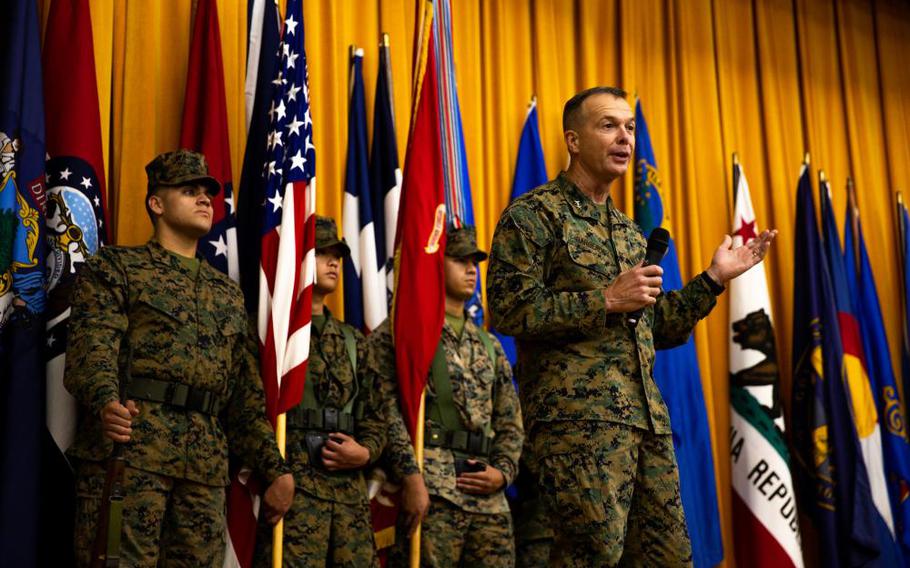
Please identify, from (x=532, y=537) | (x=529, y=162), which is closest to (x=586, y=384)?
(x=532, y=537)

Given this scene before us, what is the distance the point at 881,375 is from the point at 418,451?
3.56m

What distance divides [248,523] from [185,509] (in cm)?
41

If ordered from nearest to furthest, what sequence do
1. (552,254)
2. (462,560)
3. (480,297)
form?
(552,254) < (462,560) < (480,297)

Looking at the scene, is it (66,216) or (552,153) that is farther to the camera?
(552,153)

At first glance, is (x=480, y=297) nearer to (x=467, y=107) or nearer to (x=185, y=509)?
(x=467, y=107)

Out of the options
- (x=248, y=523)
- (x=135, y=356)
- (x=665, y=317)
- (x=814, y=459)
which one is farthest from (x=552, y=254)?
(x=814, y=459)

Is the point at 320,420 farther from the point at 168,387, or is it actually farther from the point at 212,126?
the point at 212,126

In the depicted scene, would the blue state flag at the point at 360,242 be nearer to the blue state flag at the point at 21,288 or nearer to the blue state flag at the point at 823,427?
the blue state flag at the point at 21,288

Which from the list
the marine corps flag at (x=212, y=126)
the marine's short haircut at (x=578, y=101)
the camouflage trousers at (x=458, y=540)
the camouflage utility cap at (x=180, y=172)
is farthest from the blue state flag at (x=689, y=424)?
the marine's short haircut at (x=578, y=101)

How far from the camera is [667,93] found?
21.2 feet

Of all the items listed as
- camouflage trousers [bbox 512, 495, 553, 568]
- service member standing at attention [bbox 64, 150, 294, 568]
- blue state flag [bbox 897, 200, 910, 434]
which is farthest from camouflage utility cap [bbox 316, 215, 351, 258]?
blue state flag [bbox 897, 200, 910, 434]

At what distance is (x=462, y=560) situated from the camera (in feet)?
12.9

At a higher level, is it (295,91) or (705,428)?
(295,91)

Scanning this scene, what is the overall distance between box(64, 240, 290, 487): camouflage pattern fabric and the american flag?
11 cm
